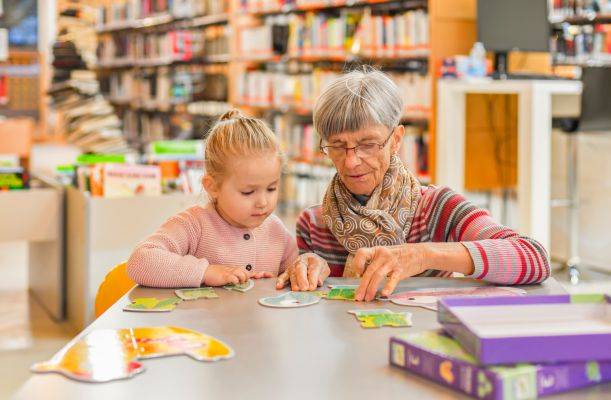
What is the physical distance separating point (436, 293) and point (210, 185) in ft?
1.98

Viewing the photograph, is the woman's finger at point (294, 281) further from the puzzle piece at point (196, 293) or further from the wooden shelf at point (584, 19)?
the wooden shelf at point (584, 19)

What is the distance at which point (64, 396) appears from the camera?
107 centimetres

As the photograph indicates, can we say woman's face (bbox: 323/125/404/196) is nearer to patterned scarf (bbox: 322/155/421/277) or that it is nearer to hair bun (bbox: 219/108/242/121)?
patterned scarf (bbox: 322/155/421/277)

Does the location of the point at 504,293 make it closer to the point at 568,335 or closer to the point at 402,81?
the point at 568,335

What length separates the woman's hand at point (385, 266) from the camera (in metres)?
1.58

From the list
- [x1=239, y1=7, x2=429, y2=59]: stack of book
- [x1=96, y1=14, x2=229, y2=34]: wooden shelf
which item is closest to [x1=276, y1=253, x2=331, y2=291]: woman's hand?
[x1=239, y1=7, x2=429, y2=59]: stack of book

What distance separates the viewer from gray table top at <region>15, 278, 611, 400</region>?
108 centimetres

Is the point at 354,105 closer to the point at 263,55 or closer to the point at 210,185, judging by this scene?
the point at 210,185

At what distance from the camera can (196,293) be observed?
1.65 metres

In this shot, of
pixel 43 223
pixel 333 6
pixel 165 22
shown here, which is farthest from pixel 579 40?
pixel 43 223

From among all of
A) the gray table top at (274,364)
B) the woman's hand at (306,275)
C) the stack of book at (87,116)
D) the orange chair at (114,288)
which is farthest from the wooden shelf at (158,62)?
the gray table top at (274,364)

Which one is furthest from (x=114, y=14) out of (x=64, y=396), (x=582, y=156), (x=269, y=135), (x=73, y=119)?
(x=64, y=396)

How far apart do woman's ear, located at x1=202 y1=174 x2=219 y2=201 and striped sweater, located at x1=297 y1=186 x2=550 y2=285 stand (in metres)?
0.28

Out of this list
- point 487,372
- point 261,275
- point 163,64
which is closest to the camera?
point 487,372
